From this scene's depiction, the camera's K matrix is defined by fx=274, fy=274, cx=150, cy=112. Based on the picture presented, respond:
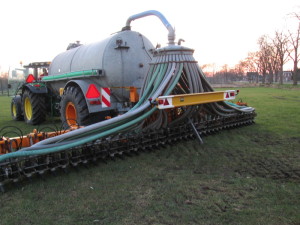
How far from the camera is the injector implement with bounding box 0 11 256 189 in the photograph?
11.6 feet

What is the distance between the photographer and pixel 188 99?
427cm

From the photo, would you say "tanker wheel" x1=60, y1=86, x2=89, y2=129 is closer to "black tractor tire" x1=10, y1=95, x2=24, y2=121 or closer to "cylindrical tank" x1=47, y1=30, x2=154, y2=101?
"cylindrical tank" x1=47, y1=30, x2=154, y2=101

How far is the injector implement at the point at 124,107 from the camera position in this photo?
3531mm

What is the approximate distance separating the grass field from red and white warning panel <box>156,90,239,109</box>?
2.70 ft

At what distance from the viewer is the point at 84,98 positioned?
5660mm

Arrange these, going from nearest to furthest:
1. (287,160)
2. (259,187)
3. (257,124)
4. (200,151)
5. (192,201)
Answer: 1. (192,201)
2. (259,187)
3. (287,160)
4. (200,151)
5. (257,124)

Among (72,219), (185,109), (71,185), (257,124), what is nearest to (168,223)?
(72,219)

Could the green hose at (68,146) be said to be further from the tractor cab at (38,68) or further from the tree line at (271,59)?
the tree line at (271,59)

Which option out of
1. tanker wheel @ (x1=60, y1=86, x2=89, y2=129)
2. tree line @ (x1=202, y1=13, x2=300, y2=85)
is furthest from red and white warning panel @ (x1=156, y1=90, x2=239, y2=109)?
tree line @ (x1=202, y1=13, x2=300, y2=85)

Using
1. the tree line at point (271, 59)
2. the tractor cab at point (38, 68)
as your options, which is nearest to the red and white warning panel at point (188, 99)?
the tractor cab at point (38, 68)

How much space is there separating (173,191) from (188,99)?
1689mm

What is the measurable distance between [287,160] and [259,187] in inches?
47.1

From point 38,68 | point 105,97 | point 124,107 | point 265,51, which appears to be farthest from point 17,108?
point 265,51

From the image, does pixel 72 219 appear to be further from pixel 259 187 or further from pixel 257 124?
pixel 257 124
